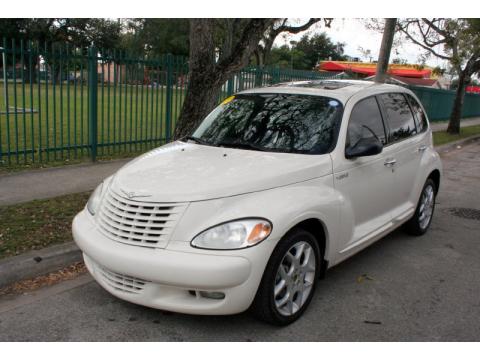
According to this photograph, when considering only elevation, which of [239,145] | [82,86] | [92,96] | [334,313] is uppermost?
[82,86]

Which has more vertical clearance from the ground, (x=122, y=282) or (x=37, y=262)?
(x=122, y=282)

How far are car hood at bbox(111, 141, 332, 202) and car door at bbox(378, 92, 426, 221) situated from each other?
1292 mm

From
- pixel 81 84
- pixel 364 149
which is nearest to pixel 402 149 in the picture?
pixel 364 149

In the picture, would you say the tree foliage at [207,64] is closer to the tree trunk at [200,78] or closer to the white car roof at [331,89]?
the tree trunk at [200,78]

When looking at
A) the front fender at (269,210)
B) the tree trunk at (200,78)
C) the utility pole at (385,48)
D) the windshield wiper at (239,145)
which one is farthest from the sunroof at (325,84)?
the utility pole at (385,48)

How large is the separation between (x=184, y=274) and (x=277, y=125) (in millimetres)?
1833

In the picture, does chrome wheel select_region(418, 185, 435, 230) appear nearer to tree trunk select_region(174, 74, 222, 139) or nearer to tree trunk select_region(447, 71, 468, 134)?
tree trunk select_region(174, 74, 222, 139)

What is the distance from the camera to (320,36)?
293 feet

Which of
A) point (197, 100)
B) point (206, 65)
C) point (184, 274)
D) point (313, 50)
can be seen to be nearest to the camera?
point (184, 274)

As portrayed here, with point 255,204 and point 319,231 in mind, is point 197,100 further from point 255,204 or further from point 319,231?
point 255,204

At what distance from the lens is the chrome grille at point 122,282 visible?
3302 mm

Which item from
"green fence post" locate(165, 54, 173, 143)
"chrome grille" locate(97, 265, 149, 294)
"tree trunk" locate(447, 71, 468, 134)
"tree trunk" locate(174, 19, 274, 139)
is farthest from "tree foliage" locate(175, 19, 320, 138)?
"tree trunk" locate(447, 71, 468, 134)

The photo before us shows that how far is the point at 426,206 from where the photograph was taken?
5840 mm

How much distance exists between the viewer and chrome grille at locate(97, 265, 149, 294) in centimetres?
Answer: 330
